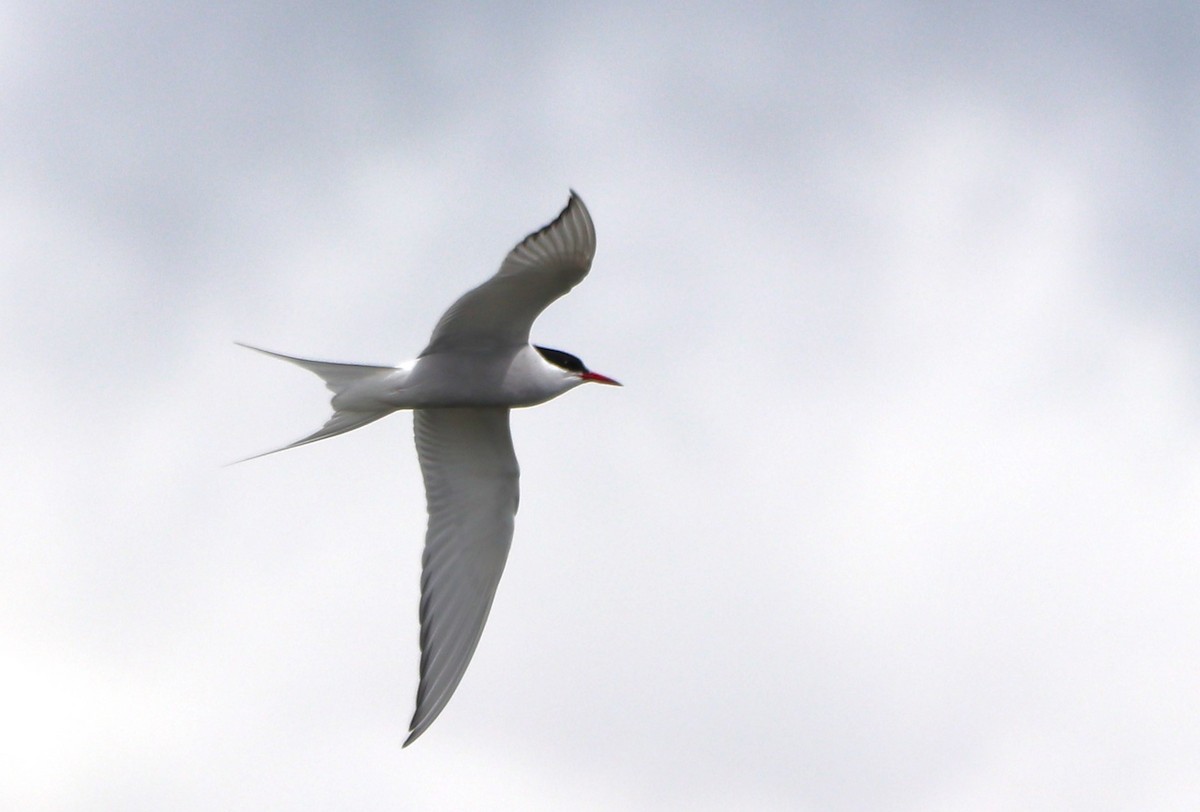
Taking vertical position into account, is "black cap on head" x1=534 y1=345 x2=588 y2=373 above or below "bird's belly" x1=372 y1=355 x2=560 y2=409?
above

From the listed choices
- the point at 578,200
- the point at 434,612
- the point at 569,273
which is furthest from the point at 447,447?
the point at 578,200

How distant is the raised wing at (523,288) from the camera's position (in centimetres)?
943

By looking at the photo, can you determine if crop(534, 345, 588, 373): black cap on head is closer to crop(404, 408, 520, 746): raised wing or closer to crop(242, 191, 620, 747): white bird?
crop(242, 191, 620, 747): white bird

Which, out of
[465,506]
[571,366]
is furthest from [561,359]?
[465,506]

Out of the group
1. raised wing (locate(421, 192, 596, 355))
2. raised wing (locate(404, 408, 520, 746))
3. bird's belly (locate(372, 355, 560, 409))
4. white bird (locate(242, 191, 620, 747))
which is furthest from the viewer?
raised wing (locate(404, 408, 520, 746))

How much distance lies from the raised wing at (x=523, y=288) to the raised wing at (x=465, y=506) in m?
1.12

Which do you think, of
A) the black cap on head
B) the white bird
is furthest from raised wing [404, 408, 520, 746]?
the black cap on head

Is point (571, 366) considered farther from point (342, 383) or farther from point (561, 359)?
point (342, 383)

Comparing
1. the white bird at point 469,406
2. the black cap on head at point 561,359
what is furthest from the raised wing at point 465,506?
the black cap on head at point 561,359

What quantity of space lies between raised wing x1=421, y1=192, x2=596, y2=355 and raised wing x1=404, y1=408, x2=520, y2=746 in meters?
1.12

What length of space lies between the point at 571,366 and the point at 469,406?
83 centimetres

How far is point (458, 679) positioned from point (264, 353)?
2.97m

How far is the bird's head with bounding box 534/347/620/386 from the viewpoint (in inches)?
423

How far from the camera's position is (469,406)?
35.0 ft
